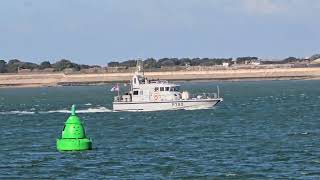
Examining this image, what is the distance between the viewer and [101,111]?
97.3 m

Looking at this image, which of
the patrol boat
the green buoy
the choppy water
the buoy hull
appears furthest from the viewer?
the patrol boat

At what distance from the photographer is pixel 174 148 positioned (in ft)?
177

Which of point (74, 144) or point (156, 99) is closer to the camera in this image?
point (74, 144)

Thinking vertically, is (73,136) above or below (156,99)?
above

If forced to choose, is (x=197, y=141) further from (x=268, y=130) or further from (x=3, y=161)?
(x=3, y=161)

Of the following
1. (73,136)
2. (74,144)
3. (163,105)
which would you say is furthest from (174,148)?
(163,105)

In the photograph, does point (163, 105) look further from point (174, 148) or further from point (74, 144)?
point (74, 144)

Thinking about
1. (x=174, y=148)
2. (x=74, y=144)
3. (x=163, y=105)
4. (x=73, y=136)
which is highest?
(x=73, y=136)

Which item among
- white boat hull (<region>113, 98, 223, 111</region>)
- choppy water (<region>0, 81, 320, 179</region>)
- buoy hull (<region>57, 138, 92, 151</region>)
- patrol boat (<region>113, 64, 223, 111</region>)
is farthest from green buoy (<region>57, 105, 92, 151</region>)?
white boat hull (<region>113, 98, 223, 111</region>)

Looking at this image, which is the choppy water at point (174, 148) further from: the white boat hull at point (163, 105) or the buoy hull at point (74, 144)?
the white boat hull at point (163, 105)

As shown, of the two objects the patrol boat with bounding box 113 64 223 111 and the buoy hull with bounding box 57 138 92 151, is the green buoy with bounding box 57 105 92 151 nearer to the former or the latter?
the buoy hull with bounding box 57 138 92 151

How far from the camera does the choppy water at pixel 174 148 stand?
1736 inches

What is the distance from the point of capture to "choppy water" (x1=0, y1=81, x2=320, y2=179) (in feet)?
145

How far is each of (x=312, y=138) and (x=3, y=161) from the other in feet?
56.9
